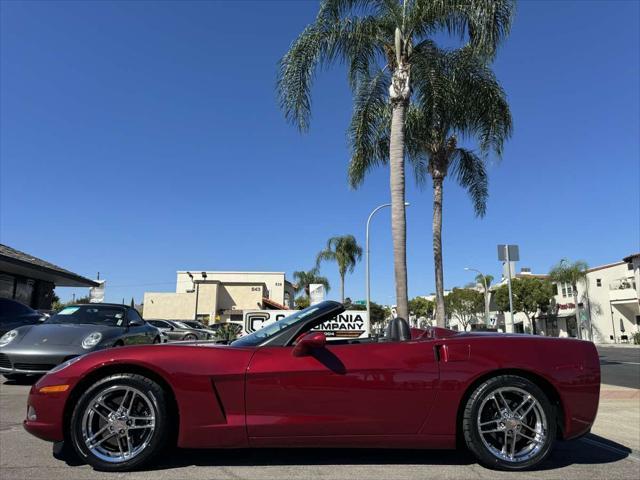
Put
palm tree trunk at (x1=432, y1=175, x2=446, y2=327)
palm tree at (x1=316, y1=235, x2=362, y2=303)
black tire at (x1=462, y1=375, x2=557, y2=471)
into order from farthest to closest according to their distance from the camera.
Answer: palm tree at (x1=316, y1=235, x2=362, y2=303) → palm tree trunk at (x1=432, y1=175, x2=446, y2=327) → black tire at (x1=462, y1=375, x2=557, y2=471)

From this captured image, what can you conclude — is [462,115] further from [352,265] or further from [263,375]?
[352,265]

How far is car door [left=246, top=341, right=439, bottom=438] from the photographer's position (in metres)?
3.19

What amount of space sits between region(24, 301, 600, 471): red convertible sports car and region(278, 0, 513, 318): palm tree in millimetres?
7181

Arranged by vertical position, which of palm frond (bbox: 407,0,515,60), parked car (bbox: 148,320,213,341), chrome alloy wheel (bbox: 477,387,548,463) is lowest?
chrome alloy wheel (bbox: 477,387,548,463)

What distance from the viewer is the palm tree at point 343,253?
39.6 meters

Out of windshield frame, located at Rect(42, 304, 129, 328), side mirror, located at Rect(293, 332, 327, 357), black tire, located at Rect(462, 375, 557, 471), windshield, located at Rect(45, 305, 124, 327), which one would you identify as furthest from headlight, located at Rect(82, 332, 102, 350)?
black tire, located at Rect(462, 375, 557, 471)

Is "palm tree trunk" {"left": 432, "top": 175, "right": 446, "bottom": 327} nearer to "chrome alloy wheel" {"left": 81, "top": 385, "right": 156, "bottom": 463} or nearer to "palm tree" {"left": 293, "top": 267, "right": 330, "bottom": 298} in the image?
"chrome alloy wheel" {"left": 81, "top": 385, "right": 156, "bottom": 463}

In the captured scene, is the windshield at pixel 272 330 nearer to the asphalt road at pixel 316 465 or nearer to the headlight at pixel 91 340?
the asphalt road at pixel 316 465

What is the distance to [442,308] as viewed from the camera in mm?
14969

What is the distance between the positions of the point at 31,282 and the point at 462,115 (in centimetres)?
Result: 1957

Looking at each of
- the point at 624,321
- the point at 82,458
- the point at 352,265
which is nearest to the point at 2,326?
the point at 82,458

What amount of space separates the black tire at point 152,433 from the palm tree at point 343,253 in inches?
1434

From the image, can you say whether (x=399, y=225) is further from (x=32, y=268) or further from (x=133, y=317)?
(x=32, y=268)

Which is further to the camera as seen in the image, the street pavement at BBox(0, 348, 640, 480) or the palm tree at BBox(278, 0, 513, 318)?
the palm tree at BBox(278, 0, 513, 318)
